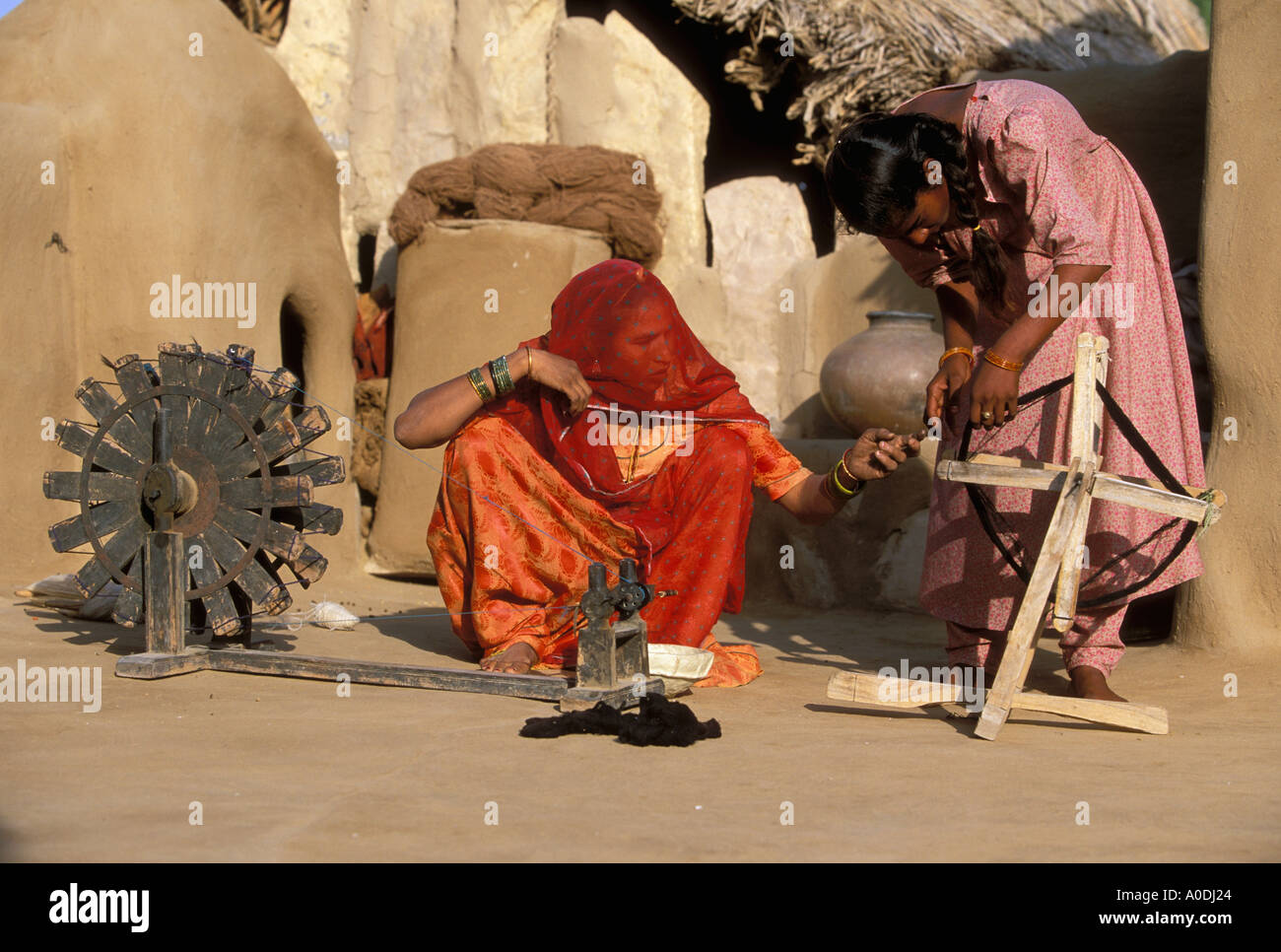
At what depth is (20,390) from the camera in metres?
5.57

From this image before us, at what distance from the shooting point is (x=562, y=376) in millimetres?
3975

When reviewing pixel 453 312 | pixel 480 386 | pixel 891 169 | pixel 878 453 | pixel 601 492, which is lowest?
pixel 601 492

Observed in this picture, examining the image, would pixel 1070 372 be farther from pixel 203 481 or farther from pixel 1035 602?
pixel 203 481

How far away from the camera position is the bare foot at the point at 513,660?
152 inches

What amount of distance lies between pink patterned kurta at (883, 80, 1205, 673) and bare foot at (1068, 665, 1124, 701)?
0.04m

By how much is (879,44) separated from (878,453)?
4292 mm

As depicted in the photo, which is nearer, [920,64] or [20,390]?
[20,390]

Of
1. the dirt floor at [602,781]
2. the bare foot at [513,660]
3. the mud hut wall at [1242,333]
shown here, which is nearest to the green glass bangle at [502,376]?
the bare foot at [513,660]

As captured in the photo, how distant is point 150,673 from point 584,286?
1.90m

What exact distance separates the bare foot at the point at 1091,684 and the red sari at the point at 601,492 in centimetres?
101

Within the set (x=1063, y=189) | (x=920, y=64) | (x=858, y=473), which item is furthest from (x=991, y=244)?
(x=920, y=64)

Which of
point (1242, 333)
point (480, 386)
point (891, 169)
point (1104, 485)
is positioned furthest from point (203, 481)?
point (1242, 333)

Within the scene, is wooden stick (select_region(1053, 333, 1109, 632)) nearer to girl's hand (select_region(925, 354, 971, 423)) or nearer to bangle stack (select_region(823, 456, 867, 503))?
girl's hand (select_region(925, 354, 971, 423))

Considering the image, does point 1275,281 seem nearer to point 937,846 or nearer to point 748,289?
point 937,846
